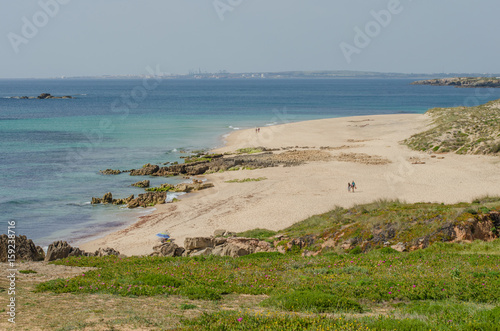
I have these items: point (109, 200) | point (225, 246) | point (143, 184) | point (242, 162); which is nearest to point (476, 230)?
point (225, 246)

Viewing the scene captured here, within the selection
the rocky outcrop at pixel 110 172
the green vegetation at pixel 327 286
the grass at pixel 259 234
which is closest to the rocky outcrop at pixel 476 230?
the green vegetation at pixel 327 286

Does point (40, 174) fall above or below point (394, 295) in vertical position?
above

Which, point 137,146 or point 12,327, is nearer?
point 12,327

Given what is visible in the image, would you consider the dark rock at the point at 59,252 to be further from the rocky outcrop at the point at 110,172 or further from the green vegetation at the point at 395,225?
the rocky outcrop at the point at 110,172

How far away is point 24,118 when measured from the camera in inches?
3556

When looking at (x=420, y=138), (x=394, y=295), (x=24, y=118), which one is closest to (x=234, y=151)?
(x=420, y=138)

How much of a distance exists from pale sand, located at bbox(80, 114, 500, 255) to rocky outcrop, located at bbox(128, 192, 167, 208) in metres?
1.16

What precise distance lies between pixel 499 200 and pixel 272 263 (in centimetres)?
1262

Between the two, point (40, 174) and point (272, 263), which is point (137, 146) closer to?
point (40, 174)

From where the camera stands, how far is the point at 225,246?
19281 mm

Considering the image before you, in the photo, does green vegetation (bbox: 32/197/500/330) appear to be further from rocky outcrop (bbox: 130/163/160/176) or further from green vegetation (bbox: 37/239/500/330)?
rocky outcrop (bbox: 130/163/160/176)

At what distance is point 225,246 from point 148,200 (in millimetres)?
15765

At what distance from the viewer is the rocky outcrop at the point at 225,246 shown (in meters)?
18.8

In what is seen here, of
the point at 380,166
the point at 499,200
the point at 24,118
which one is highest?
the point at 24,118
